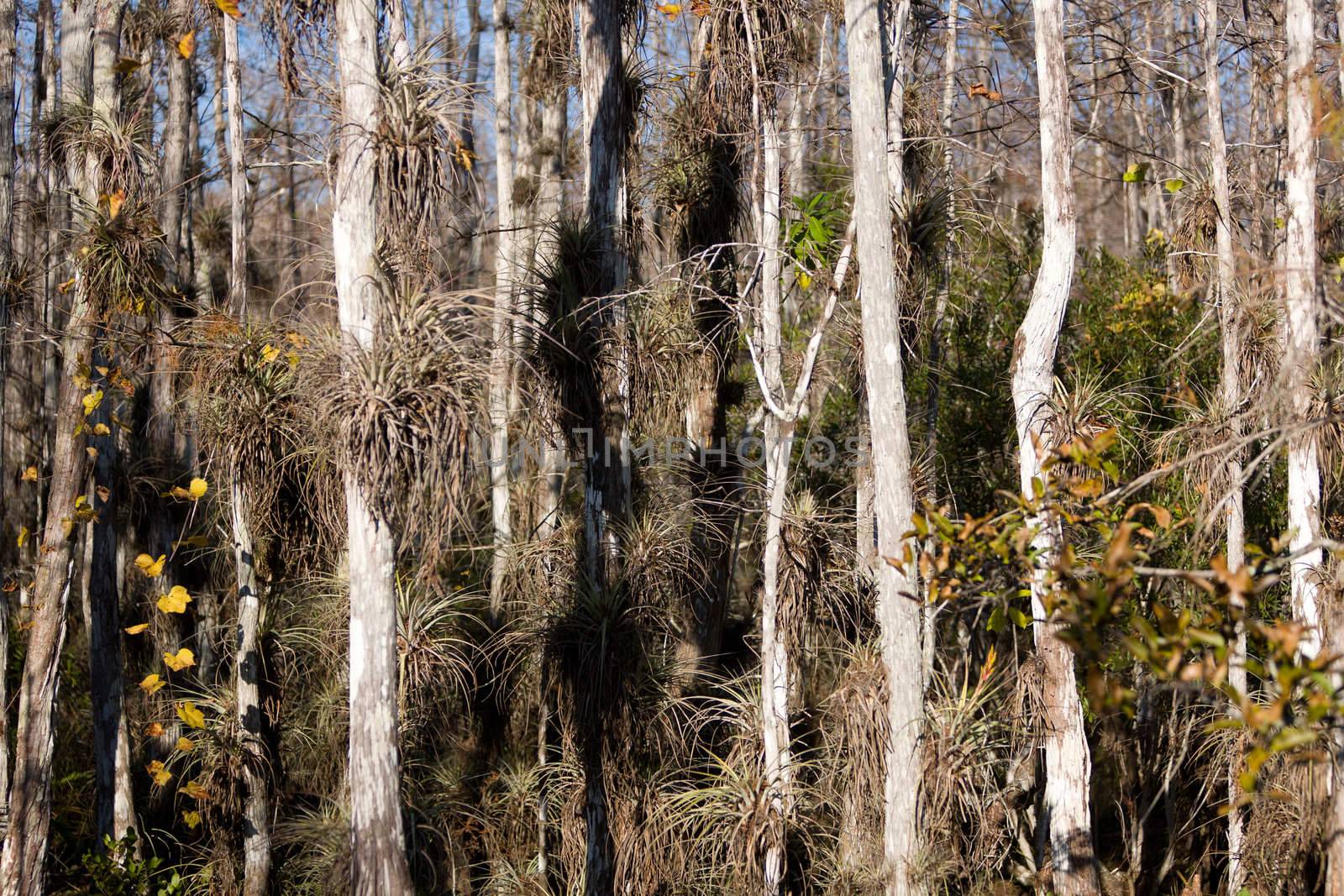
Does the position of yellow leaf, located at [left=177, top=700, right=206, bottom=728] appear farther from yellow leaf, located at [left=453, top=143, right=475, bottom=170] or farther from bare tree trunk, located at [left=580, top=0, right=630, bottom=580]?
yellow leaf, located at [left=453, top=143, right=475, bottom=170]

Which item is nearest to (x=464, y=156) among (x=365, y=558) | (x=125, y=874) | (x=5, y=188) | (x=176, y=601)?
(x=365, y=558)

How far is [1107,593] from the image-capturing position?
4527 millimetres

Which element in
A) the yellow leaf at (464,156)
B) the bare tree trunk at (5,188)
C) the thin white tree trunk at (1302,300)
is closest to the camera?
the yellow leaf at (464,156)

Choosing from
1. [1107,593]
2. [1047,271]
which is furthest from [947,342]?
[1107,593]

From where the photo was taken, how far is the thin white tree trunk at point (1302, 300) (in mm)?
A: 6371

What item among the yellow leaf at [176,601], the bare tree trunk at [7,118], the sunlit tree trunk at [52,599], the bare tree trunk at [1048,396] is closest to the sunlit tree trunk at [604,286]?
the bare tree trunk at [1048,396]

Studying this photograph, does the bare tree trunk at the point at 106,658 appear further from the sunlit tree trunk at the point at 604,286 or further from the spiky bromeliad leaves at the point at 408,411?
the spiky bromeliad leaves at the point at 408,411

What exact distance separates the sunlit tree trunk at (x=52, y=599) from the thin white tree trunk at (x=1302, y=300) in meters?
7.77

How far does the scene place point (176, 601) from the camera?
8.88 m

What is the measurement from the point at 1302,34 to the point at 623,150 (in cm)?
445

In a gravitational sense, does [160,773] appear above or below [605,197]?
below

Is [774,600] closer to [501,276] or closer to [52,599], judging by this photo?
[501,276]

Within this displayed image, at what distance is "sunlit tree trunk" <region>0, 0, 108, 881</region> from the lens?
28.9 ft

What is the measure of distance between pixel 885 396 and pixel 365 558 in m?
3.29
